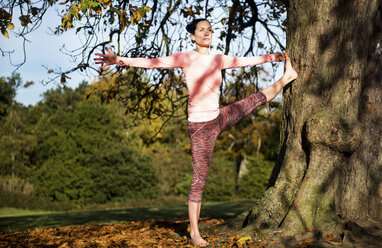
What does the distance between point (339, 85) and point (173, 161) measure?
22.4 metres

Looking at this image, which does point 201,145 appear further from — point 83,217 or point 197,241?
point 83,217

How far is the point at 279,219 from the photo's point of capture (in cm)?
436

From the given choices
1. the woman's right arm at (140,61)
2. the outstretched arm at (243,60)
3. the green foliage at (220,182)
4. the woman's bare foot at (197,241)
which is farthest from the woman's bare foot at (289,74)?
the green foliage at (220,182)

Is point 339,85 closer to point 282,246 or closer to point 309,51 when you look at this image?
point 309,51

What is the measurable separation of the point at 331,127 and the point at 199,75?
157 cm

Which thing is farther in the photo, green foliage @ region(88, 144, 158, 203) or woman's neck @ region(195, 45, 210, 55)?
green foliage @ region(88, 144, 158, 203)

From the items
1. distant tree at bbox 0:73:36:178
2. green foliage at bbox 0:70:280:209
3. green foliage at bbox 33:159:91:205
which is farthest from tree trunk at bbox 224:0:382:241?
distant tree at bbox 0:73:36:178

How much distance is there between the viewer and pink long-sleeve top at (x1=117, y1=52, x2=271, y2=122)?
4203mm

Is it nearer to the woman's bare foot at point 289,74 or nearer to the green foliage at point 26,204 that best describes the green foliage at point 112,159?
the green foliage at point 26,204

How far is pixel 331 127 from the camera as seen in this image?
4.13 m

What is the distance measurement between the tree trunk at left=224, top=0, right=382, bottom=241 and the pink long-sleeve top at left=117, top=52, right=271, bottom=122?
1.06 meters

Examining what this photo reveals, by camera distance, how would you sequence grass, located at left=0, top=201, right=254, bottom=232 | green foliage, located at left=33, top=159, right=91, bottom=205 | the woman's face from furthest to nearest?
1. green foliage, located at left=33, top=159, right=91, bottom=205
2. grass, located at left=0, top=201, right=254, bottom=232
3. the woman's face

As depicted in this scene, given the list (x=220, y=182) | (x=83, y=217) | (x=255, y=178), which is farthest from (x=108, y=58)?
(x=255, y=178)

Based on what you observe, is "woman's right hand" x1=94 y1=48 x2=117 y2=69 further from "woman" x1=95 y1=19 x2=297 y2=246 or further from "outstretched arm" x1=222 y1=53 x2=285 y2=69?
"outstretched arm" x1=222 y1=53 x2=285 y2=69
